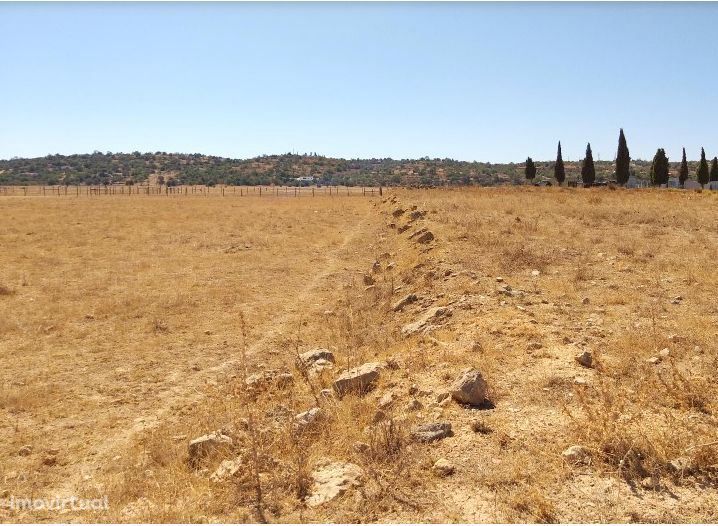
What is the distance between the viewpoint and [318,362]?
8742 millimetres

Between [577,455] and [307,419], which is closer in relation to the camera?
[577,455]

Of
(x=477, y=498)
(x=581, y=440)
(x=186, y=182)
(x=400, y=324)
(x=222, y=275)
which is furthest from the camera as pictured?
(x=186, y=182)

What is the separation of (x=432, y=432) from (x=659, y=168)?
69.4m

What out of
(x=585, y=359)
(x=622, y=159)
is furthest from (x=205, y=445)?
(x=622, y=159)

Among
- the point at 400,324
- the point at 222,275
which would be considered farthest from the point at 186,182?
the point at 400,324

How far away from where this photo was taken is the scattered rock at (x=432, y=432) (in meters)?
5.49

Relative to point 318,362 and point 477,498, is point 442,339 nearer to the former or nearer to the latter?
point 318,362

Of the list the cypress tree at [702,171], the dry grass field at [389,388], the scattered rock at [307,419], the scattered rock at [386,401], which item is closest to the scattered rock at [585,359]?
the dry grass field at [389,388]

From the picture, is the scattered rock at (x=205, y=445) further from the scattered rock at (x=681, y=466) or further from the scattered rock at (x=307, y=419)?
the scattered rock at (x=681, y=466)

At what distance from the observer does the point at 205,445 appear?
19.3 feet

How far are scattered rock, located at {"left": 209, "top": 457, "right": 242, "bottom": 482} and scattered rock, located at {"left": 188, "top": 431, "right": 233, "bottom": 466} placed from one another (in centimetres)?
46

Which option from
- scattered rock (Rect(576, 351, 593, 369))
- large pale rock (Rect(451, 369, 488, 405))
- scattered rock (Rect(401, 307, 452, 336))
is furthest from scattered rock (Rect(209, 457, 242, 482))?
scattered rock (Rect(401, 307, 452, 336))

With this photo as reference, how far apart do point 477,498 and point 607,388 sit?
2.22 m

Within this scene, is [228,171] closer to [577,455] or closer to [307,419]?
[307,419]
